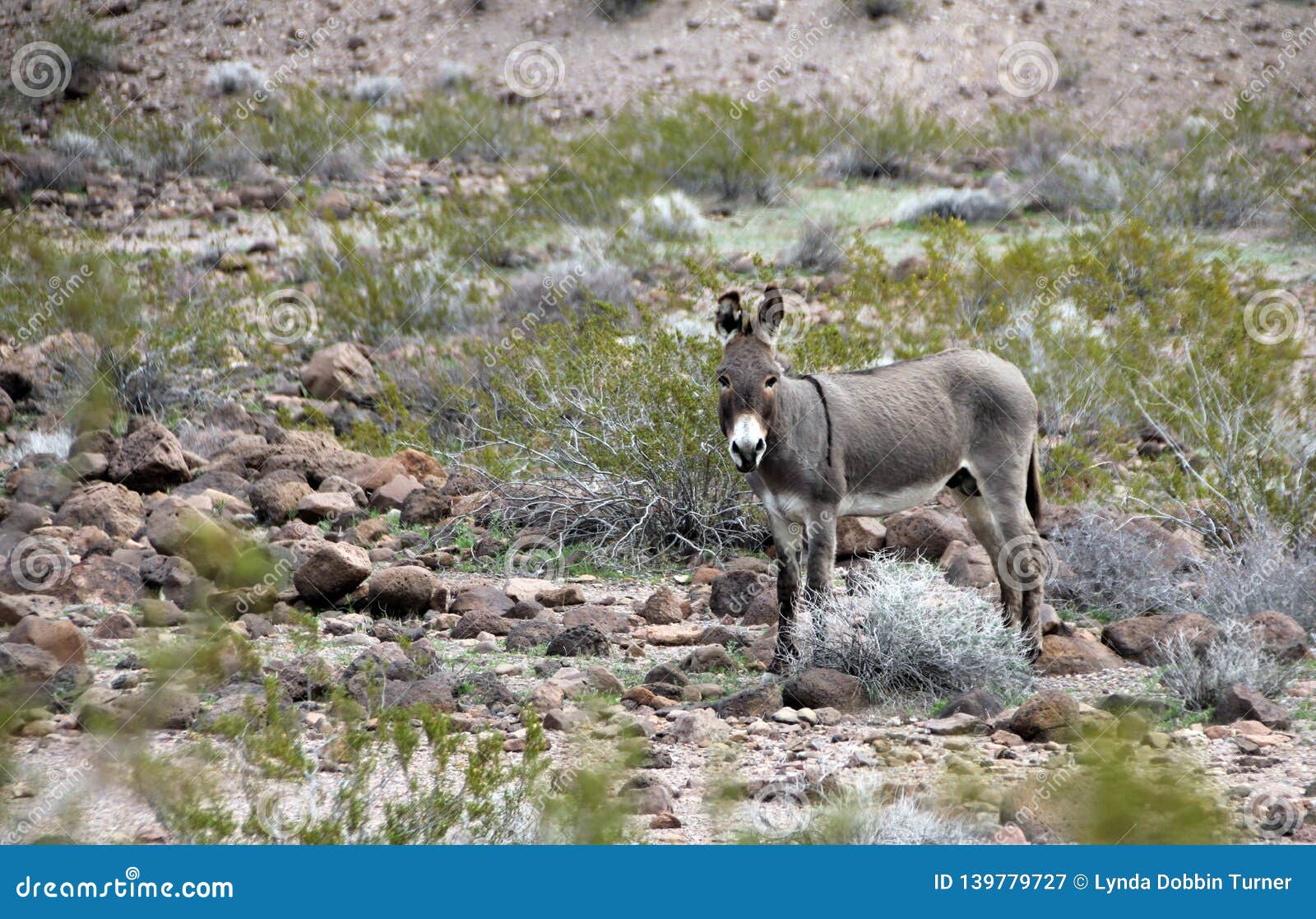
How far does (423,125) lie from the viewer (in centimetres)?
2605

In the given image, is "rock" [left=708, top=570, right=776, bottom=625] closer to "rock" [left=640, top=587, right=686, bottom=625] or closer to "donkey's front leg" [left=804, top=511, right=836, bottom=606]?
"rock" [left=640, top=587, right=686, bottom=625]

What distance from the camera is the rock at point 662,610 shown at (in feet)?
26.4

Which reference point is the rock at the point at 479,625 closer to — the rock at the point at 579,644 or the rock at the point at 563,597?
the rock at the point at 579,644

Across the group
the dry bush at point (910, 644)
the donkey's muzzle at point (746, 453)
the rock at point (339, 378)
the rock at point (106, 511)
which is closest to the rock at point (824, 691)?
the dry bush at point (910, 644)

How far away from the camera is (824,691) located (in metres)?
6.44

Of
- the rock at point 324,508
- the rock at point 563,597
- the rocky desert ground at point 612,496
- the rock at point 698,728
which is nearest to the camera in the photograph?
the rocky desert ground at point 612,496

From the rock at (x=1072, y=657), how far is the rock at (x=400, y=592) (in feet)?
11.6

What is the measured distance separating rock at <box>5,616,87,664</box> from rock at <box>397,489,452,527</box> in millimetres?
3484

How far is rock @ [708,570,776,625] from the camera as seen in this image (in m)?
8.09

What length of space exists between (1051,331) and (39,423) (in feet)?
31.2

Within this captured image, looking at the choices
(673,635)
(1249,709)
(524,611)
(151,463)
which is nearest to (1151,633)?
(1249,709)

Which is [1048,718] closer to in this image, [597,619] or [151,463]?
[597,619]

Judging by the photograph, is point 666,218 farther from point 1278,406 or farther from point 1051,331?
point 1278,406

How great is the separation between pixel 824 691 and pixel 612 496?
11.9ft
